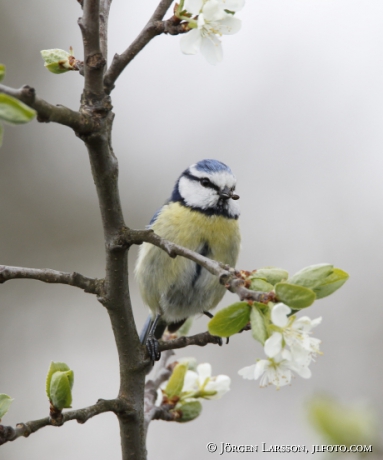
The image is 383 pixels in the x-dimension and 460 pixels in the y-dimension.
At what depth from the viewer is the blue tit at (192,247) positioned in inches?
96.5

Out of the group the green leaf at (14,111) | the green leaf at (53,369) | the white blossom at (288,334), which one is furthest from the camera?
the green leaf at (53,369)

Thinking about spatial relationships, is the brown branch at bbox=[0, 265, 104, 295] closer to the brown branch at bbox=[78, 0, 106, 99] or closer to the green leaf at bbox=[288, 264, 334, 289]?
the brown branch at bbox=[78, 0, 106, 99]

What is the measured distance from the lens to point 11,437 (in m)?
1.22

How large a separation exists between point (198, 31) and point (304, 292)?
608 mm

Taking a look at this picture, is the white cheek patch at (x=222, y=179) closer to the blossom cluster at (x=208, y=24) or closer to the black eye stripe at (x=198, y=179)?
the black eye stripe at (x=198, y=179)

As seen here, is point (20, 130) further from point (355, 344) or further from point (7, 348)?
point (355, 344)

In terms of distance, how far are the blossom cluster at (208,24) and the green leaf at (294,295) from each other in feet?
1.80

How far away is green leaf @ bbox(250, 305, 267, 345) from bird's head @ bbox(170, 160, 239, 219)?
5.11 feet

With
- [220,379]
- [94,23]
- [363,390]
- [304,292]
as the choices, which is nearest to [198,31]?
[94,23]

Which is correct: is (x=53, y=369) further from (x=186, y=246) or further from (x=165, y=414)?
(x=186, y=246)

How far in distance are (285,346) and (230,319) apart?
4.1 inches

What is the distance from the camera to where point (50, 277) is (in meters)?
1.34

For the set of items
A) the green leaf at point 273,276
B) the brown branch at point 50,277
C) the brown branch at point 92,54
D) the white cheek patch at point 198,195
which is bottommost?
the green leaf at point 273,276

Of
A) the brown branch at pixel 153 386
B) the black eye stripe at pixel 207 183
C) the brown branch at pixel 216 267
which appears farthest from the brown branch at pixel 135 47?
the black eye stripe at pixel 207 183
